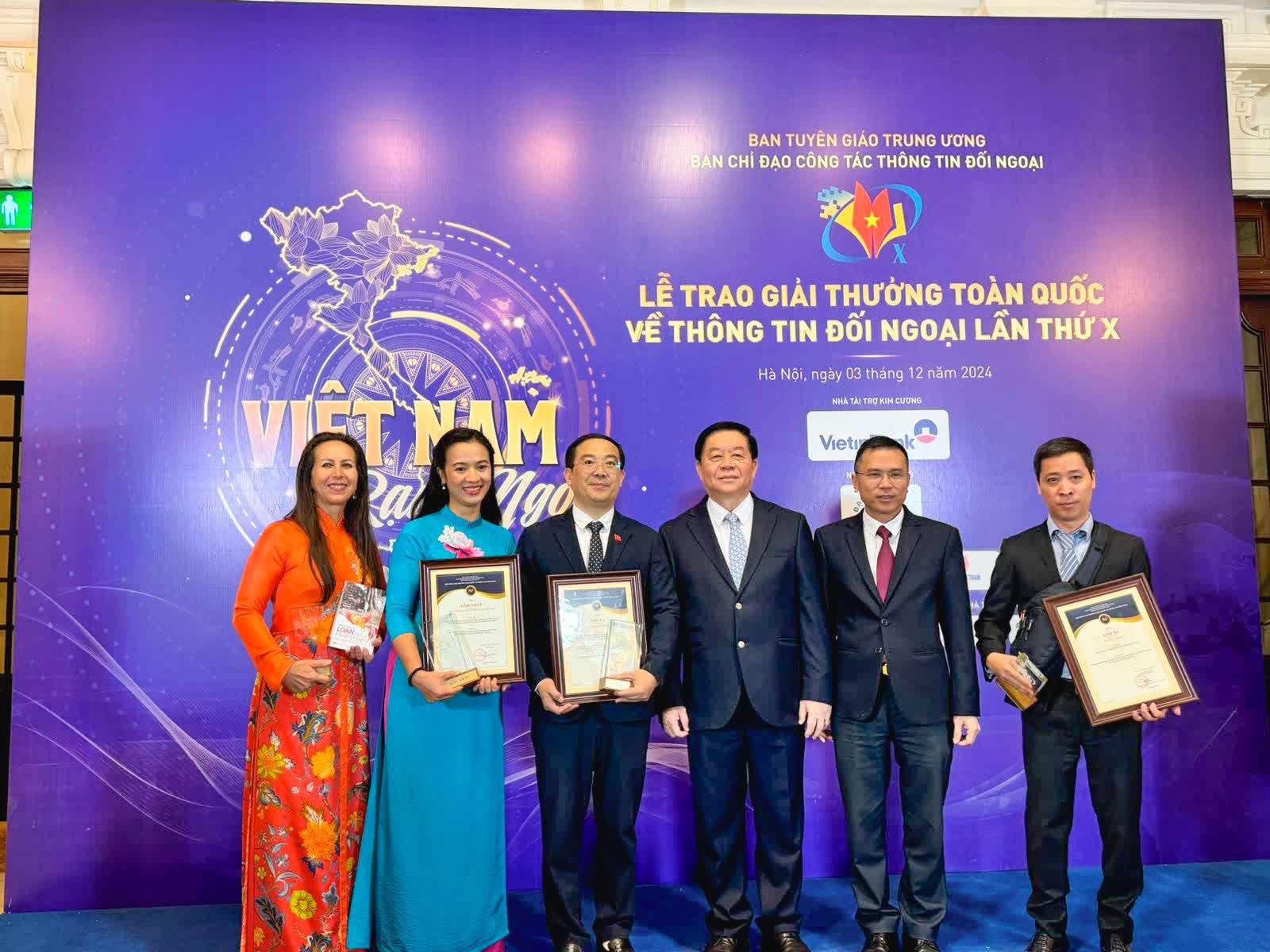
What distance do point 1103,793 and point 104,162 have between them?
14.5 feet

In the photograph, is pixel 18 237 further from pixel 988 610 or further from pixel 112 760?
pixel 988 610

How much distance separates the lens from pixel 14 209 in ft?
15.5

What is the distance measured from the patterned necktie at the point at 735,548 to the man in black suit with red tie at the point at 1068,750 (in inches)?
33.3

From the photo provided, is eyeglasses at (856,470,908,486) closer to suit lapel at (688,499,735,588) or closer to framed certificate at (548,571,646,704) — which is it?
suit lapel at (688,499,735,588)

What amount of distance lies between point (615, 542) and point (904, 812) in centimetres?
124

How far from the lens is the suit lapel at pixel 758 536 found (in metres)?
2.97

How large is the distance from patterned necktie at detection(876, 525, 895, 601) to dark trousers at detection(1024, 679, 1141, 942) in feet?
2.03

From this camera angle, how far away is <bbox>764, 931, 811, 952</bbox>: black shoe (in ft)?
9.55

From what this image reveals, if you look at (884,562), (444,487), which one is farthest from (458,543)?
(884,562)

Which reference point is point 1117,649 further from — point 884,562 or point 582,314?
point 582,314

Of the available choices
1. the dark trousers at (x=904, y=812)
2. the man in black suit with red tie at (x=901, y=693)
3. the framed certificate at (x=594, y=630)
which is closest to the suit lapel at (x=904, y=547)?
the man in black suit with red tie at (x=901, y=693)

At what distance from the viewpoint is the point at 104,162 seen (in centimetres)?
392

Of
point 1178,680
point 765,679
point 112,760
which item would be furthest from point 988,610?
Answer: point 112,760

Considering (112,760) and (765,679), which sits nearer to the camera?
(765,679)
